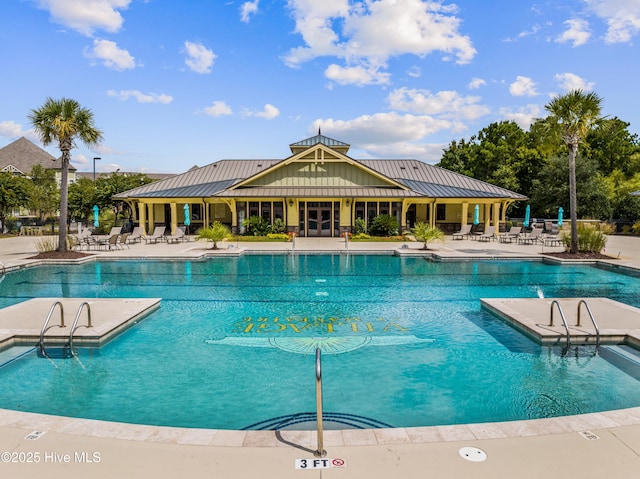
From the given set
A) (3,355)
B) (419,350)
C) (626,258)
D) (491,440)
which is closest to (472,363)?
(419,350)

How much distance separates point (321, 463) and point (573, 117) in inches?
776

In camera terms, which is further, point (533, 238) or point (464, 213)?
point (464, 213)

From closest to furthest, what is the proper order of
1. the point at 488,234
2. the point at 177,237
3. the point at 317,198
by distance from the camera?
1. the point at 177,237
2. the point at 488,234
3. the point at 317,198

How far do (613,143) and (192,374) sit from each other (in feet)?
180

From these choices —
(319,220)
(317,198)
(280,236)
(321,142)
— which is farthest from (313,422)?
(321,142)

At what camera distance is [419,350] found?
324 inches

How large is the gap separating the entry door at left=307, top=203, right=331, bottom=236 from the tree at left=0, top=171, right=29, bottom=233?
70.2 feet

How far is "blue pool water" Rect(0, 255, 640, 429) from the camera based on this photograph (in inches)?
235

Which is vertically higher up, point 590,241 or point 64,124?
point 64,124

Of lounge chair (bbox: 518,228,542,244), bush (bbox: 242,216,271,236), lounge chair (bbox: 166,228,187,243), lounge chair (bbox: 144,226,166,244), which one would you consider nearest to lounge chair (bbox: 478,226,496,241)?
lounge chair (bbox: 518,228,542,244)

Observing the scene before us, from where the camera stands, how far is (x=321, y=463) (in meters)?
4.07

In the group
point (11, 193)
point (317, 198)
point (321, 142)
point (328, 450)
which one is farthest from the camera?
point (321, 142)

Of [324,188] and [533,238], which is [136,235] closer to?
[324,188]

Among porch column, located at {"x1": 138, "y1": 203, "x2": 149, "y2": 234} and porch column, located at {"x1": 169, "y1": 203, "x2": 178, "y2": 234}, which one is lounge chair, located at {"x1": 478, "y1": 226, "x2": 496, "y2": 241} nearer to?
porch column, located at {"x1": 169, "y1": 203, "x2": 178, "y2": 234}
